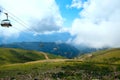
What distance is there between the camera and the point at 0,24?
60.3 meters

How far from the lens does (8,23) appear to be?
5897cm

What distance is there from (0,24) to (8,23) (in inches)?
90.4
